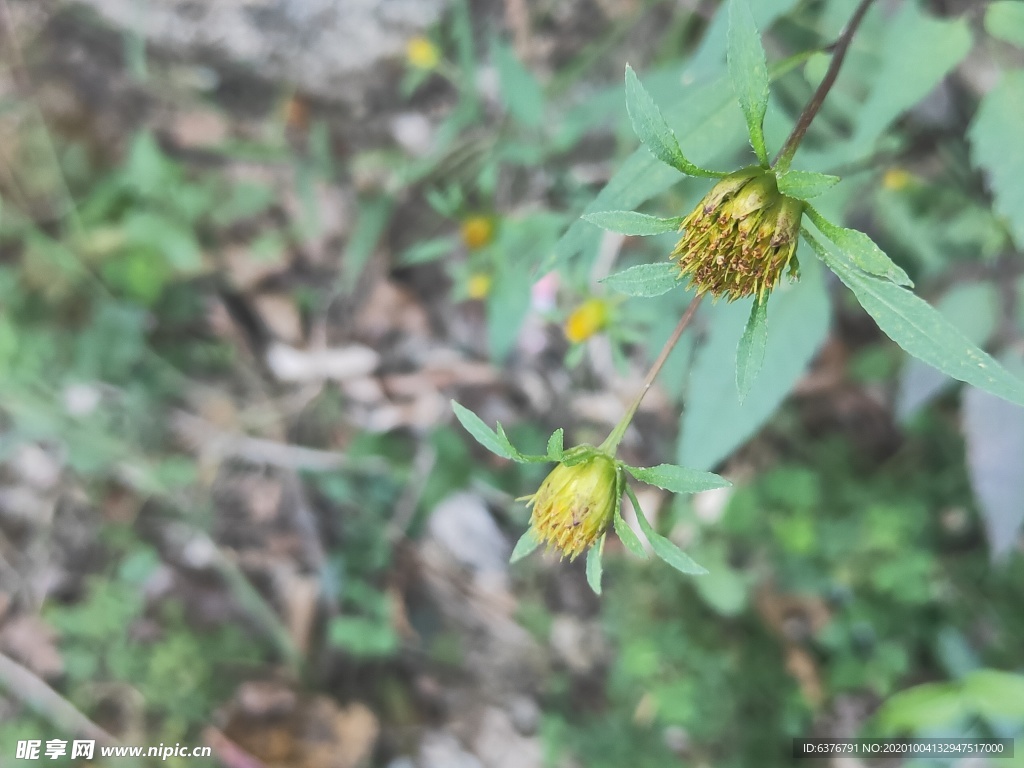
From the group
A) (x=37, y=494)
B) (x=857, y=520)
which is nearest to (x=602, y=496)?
(x=857, y=520)

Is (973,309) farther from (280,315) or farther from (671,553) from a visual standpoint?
(280,315)

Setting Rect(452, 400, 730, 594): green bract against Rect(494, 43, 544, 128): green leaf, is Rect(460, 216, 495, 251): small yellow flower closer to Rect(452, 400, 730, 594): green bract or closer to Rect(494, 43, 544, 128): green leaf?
Rect(494, 43, 544, 128): green leaf

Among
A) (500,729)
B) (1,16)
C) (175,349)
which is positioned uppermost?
(1,16)

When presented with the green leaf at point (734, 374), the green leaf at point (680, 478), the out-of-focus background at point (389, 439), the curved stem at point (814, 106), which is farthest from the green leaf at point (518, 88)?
the green leaf at point (680, 478)

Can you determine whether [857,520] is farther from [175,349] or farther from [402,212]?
[175,349]

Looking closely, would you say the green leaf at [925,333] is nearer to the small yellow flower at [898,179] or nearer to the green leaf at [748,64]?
the green leaf at [748,64]

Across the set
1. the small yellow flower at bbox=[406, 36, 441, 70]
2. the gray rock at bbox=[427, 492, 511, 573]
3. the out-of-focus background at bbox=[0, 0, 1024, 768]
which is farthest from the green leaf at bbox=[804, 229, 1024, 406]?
→ the gray rock at bbox=[427, 492, 511, 573]
